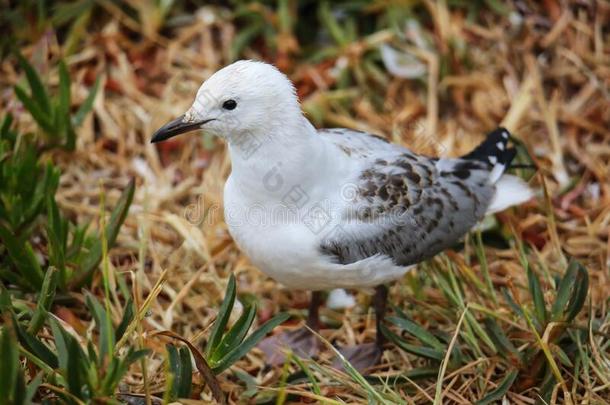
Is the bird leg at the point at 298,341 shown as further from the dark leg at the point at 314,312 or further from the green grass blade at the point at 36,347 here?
the green grass blade at the point at 36,347

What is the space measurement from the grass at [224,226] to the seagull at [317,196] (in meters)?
0.24

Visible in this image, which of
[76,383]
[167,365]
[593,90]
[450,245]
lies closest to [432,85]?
[593,90]

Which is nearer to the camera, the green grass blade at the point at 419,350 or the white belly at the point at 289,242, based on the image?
the white belly at the point at 289,242

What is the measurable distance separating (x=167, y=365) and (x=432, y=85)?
2777 mm

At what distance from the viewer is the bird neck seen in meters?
3.04

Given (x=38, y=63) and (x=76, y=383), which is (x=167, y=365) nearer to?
(x=76, y=383)

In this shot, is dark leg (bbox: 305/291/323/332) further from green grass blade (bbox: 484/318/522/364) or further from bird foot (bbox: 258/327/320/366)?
green grass blade (bbox: 484/318/522/364)

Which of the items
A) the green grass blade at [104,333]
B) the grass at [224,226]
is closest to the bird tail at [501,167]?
the grass at [224,226]

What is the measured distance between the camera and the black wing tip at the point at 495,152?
12.4ft

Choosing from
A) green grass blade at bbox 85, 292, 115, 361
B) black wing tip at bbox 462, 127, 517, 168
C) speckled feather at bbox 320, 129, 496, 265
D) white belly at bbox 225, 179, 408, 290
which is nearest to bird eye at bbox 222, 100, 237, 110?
white belly at bbox 225, 179, 408, 290

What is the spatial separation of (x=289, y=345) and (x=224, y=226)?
2.63 feet

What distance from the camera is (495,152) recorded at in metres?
3.79

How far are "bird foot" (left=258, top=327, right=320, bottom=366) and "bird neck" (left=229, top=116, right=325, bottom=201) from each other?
80cm

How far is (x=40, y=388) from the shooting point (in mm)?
2768
